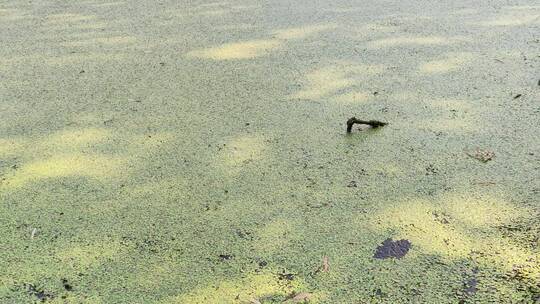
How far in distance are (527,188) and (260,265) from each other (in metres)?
0.52

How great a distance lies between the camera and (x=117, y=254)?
3.01ft

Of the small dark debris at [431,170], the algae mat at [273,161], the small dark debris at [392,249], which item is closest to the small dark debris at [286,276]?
the algae mat at [273,161]

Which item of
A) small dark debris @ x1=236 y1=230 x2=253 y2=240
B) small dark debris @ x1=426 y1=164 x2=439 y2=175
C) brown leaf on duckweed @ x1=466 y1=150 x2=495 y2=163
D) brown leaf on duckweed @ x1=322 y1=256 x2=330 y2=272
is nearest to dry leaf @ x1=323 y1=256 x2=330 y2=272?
brown leaf on duckweed @ x1=322 y1=256 x2=330 y2=272

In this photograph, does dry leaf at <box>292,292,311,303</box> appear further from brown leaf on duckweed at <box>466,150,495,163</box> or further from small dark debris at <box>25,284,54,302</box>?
brown leaf on duckweed at <box>466,150,495,163</box>

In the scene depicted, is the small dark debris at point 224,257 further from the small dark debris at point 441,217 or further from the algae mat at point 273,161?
the small dark debris at point 441,217

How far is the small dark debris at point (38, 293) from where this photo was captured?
0.83m

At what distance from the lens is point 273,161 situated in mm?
1164

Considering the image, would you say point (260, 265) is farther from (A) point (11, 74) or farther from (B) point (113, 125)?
(A) point (11, 74)

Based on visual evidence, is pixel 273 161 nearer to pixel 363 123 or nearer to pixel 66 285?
pixel 363 123

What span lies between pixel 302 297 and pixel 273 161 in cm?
39

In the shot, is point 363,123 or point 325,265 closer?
point 325,265

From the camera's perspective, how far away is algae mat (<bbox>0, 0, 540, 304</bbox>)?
86 cm

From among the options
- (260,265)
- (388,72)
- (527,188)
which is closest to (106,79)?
(388,72)

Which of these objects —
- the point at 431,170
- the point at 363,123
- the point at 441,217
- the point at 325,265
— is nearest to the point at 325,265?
the point at 325,265
